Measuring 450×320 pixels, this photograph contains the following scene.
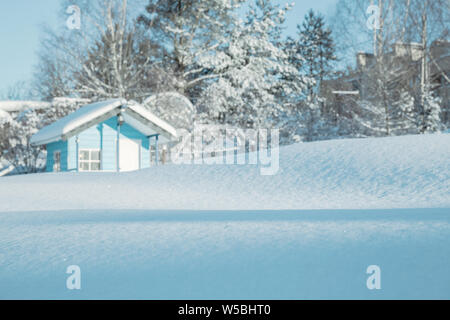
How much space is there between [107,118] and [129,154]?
1.96 m

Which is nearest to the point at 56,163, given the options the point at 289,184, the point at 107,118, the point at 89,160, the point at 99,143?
the point at 89,160

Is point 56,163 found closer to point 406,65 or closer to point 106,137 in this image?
point 106,137

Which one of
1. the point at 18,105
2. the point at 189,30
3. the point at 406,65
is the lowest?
the point at 18,105

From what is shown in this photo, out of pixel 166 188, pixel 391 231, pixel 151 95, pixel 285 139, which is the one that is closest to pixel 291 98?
pixel 285 139

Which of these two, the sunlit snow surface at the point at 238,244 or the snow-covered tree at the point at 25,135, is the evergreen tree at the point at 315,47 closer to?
the snow-covered tree at the point at 25,135

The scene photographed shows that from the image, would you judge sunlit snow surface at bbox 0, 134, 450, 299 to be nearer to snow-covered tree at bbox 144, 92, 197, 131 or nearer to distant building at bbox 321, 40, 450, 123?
distant building at bbox 321, 40, 450, 123

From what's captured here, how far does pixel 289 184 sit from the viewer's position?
10.1 meters

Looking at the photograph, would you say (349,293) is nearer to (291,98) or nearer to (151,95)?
(151,95)

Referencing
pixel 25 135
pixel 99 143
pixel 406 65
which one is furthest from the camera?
pixel 25 135

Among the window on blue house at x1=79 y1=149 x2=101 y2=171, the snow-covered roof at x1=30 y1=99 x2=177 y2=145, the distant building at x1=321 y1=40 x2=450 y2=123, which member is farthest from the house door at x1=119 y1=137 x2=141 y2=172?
the distant building at x1=321 y1=40 x2=450 y2=123

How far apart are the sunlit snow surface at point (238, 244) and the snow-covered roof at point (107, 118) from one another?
674 centimetres

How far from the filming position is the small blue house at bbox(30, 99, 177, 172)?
16.6 m

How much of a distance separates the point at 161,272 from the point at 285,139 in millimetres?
22992

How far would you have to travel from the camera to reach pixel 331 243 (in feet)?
14.4
